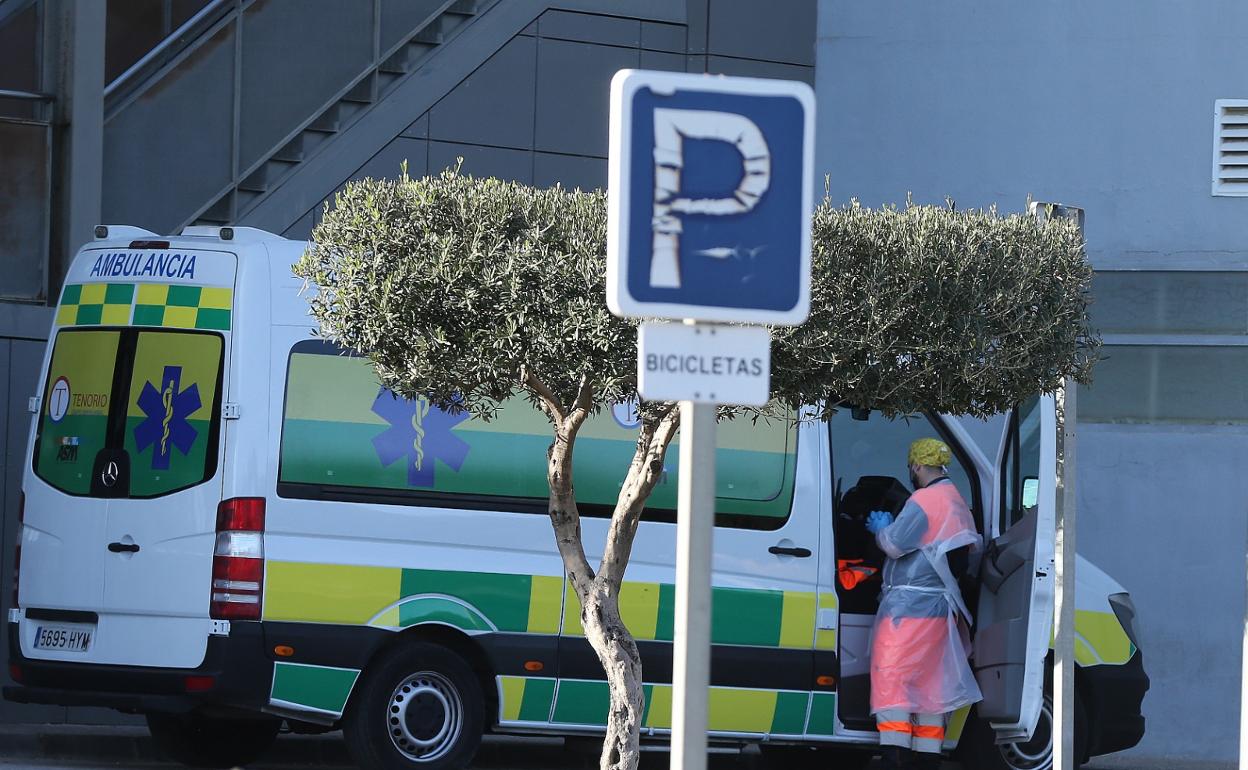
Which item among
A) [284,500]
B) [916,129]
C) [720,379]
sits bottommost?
[284,500]

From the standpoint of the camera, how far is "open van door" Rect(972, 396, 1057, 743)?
28.4 ft

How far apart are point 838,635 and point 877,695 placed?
0.38 meters

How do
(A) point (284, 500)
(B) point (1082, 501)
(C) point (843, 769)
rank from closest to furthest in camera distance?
(A) point (284, 500) → (C) point (843, 769) → (B) point (1082, 501)

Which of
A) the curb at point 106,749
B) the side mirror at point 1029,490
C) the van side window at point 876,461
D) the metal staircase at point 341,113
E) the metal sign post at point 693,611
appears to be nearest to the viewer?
the metal sign post at point 693,611

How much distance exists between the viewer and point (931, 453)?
8.82 meters

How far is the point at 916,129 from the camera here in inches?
548

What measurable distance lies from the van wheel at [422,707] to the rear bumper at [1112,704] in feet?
10.3

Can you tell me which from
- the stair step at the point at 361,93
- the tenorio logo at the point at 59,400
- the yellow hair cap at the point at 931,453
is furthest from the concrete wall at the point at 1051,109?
the tenorio logo at the point at 59,400

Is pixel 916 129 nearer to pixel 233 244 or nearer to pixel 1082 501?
pixel 1082 501

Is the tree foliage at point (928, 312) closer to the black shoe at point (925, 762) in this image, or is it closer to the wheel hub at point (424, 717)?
the black shoe at point (925, 762)

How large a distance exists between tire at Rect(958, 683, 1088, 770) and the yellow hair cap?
4.49 ft

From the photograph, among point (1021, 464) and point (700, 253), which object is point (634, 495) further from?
point (700, 253)

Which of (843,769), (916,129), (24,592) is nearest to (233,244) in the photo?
(24,592)

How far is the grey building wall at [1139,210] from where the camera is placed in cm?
1309
